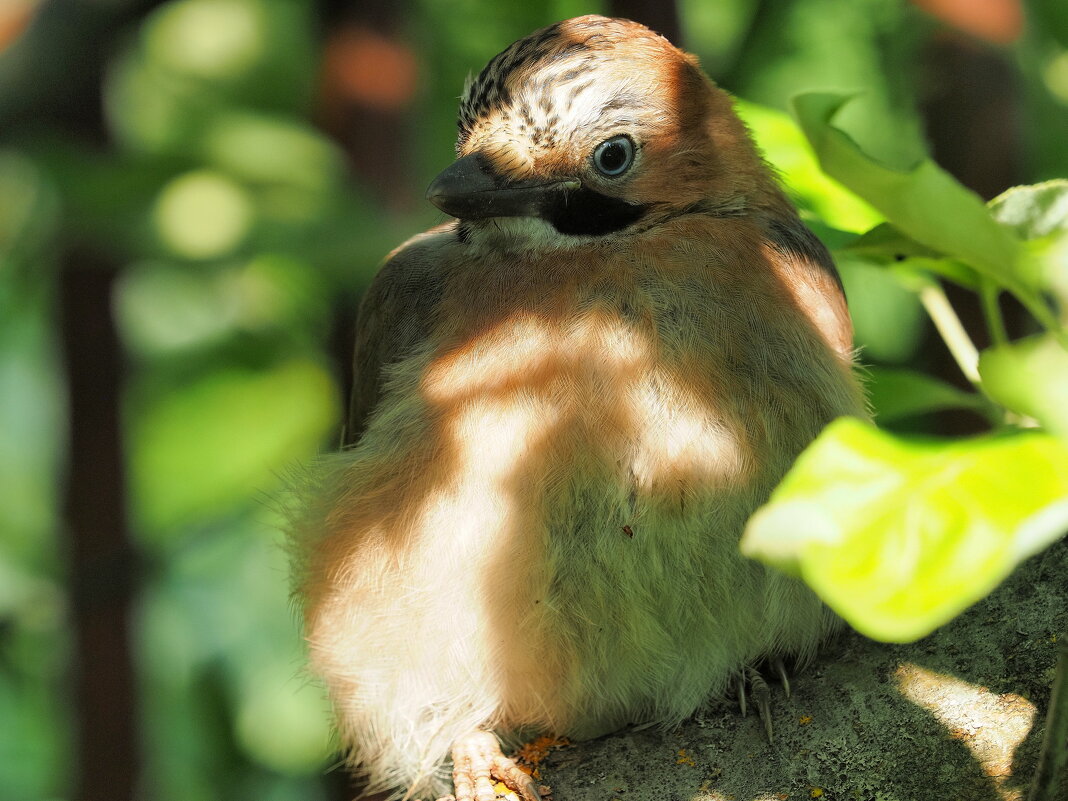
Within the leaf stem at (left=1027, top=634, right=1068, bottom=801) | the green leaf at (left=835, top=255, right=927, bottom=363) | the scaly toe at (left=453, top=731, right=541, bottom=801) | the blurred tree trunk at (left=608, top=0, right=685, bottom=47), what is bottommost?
the scaly toe at (left=453, top=731, right=541, bottom=801)

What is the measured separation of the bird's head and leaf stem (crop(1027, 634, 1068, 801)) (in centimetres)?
131

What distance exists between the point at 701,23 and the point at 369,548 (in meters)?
2.54

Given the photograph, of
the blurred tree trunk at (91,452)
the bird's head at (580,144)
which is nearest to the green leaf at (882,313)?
the bird's head at (580,144)

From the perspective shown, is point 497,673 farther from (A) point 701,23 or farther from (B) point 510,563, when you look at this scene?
(A) point 701,23

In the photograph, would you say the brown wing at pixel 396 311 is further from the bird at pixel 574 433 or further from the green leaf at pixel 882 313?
the green leaf at pixel 882 313

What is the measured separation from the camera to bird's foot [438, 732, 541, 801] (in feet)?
6.77

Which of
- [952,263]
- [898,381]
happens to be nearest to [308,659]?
[898,381]

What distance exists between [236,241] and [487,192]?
58.4 inches

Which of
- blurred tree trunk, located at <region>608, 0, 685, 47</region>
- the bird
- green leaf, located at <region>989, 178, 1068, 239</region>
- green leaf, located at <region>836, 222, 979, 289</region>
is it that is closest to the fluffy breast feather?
the bird

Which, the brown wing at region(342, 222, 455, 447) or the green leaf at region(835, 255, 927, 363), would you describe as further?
the green leaf at region(835, 255, 927, 363)

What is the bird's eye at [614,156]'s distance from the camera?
7.29 ft

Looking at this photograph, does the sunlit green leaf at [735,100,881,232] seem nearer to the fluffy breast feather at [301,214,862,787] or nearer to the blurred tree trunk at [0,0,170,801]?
the fluffy breast feather at [301,214,862,787]

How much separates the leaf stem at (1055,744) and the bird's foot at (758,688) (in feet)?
2.21

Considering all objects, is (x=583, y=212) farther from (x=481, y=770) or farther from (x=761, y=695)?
(x=481, y=770)
